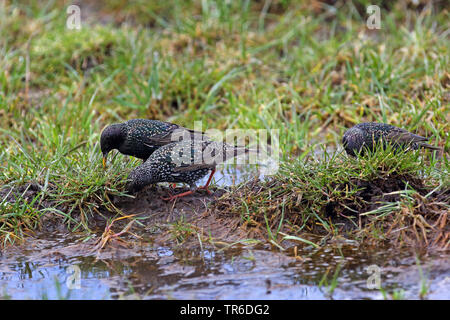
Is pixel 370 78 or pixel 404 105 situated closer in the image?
pixel 404 105

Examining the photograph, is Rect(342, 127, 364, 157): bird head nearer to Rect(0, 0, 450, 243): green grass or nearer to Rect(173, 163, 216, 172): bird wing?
Rect(0, 0, 450, 243): green grass

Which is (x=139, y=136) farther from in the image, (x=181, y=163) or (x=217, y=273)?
(x=217, y=273)

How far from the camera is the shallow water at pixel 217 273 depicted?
403cm

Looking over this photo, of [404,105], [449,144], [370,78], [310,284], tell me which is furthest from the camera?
[370,78]

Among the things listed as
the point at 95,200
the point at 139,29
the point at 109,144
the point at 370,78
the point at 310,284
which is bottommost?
the point at 310,284

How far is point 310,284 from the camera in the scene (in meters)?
4.12

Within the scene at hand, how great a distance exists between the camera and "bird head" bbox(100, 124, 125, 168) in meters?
5.71

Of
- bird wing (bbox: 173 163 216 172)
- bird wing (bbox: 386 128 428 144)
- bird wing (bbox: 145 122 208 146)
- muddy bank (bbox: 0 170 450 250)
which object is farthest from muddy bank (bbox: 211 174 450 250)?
bird wing (bbox: 145 122 208 146)

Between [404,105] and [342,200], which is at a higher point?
[404,105]

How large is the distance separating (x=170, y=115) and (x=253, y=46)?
172 cm

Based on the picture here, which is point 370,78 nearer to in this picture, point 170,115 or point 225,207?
point 170,115

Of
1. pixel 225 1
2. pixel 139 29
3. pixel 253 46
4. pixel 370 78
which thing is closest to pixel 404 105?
pixel 370 78

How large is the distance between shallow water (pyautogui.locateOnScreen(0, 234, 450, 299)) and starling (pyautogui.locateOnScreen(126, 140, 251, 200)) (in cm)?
71

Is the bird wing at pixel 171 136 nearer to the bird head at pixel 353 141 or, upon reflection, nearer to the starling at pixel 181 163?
the starling at pixel 181 163
